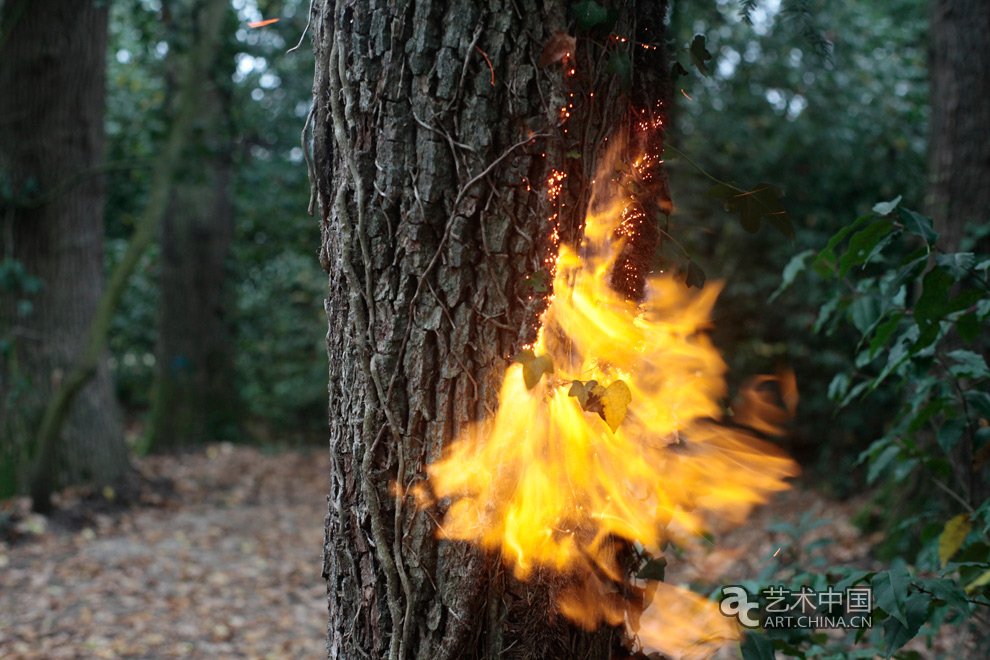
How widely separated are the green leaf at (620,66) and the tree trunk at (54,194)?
16.6 feet

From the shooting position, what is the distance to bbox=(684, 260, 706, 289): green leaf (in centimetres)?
179

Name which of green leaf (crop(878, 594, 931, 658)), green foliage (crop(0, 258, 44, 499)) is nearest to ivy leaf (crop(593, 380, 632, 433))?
green leaf (crop(878, 594, 931, 658))

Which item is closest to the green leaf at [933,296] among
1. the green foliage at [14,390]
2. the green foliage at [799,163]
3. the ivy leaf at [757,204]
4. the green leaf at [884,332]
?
the green leaf at [884,332]

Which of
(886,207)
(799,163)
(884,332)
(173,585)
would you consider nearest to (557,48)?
(886,207)

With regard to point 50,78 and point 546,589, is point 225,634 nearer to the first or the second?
point 546,589

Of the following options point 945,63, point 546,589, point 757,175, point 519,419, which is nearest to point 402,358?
point 519,419

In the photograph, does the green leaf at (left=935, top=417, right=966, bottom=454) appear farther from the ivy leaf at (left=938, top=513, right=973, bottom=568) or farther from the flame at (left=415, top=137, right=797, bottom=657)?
the flame at (left=415, top=137, right=797, bottom=657)

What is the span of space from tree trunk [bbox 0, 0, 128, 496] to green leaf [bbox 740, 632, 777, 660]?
5206 mm

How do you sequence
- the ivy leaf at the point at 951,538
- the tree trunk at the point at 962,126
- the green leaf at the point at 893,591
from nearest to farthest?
the green leaf at the point at 893,591
the ivy leaf at the point at 951,538
the tree trunk at the point at 962,126

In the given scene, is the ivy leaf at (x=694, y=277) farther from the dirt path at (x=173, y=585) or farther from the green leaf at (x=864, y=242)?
the dirt path at (x=173, y=585)

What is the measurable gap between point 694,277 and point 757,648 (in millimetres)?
864

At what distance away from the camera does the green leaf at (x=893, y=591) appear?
1.42 m

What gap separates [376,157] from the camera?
1529mm

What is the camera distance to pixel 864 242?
1.78 m
